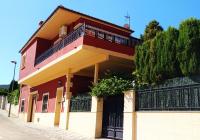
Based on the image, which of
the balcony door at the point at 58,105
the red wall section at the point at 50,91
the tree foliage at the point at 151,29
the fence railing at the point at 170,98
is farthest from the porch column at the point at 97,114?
the balcony door at the point at 58,105

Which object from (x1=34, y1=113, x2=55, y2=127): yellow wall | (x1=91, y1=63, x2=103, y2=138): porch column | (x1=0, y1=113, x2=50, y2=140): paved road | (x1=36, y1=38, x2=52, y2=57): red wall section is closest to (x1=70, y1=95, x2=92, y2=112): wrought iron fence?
(x1=91, y1=63, x2=103, y2=138): porch column

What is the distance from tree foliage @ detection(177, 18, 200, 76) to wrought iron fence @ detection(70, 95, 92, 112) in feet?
20.0

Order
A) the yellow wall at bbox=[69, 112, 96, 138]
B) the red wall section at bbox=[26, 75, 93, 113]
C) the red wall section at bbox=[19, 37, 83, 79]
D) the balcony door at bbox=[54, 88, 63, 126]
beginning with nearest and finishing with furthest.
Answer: the yellow wall at bbox=[69, 112, 96, 138] → the red wall section at bbox=[19, 37, 83, 79] → the red wall section at bbox=[26, 75, 93, 113] → the balcony door at bbox=[54, 88, 63, 126]

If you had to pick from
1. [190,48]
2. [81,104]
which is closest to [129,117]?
[190,48]

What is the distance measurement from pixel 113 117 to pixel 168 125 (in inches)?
152

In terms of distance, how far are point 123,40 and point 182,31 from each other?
6197mm

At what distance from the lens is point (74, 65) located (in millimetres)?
16906

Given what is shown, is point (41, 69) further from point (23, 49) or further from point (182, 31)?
point (182, 31)

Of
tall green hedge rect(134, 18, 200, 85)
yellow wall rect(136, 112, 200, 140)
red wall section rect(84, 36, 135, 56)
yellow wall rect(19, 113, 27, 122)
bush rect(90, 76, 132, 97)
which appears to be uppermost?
red wall section rect(84, 36, 135, 56)

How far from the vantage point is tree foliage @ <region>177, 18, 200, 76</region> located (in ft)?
29.3

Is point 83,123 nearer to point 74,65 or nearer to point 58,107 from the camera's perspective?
point 74,65

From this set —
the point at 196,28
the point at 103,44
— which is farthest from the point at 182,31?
the point at 103,44

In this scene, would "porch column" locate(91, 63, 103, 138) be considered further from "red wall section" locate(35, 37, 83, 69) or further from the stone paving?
"red wall section" locate(35, 37, 83, 69)

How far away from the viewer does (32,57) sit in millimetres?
24203
